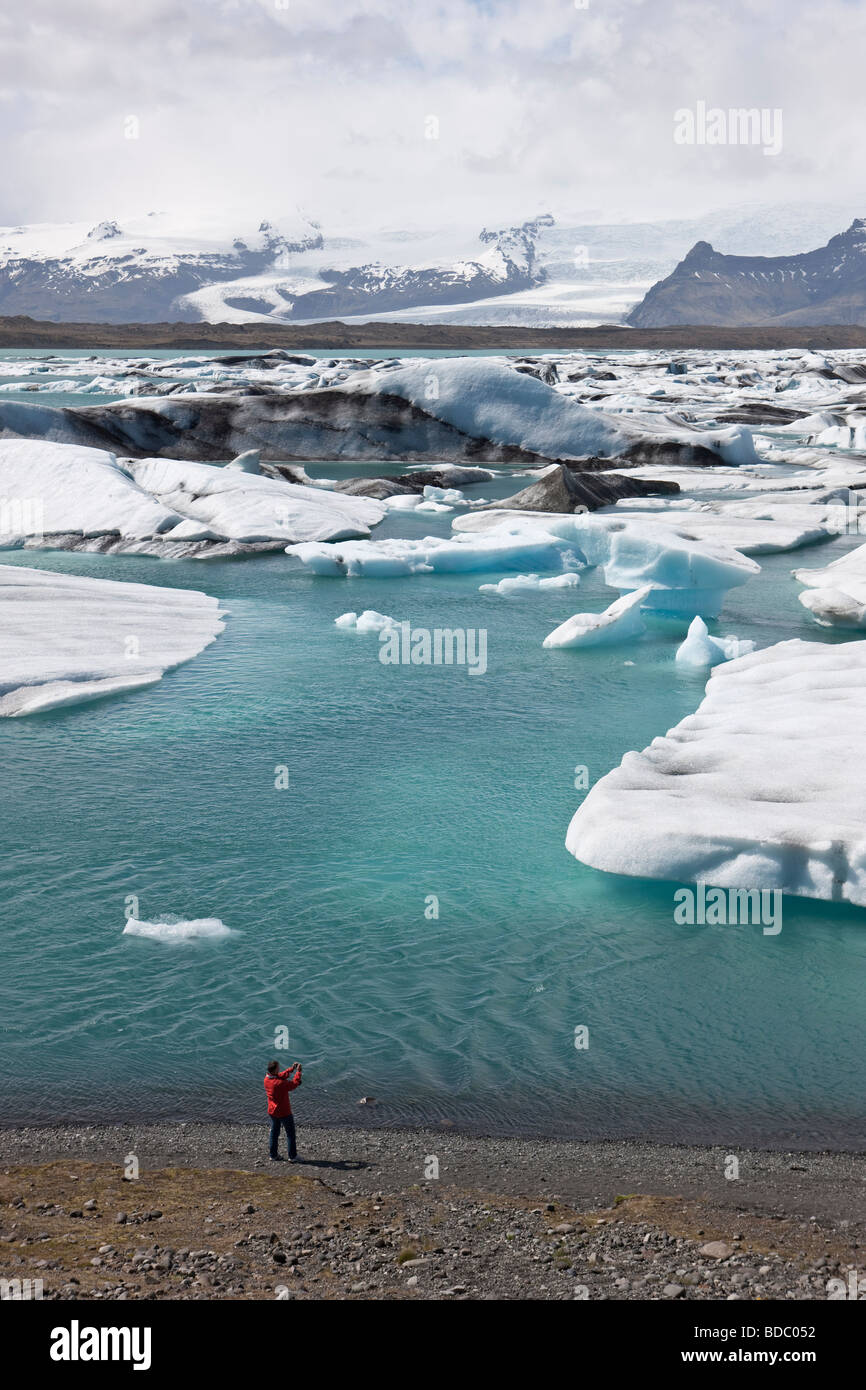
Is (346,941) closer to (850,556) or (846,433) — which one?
(850,556)

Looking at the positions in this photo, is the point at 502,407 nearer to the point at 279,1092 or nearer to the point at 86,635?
the point at 86,635

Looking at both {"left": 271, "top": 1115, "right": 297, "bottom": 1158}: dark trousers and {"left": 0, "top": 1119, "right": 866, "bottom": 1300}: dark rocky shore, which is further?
{"left": 271, "top": 1115, "right": 297, "bottom": 1158}: dark trousers

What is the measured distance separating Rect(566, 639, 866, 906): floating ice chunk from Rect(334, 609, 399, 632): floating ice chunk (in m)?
6.08

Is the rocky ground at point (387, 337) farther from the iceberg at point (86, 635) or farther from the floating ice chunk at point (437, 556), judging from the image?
the iceberg at point (86, 635)

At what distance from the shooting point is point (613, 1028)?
7.37 meters

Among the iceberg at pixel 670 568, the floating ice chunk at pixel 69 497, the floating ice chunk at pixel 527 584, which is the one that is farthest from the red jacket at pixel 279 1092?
the floating ice chunk at pixel 69 497

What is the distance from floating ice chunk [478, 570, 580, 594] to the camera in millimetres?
19984

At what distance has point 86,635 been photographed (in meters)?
15.6

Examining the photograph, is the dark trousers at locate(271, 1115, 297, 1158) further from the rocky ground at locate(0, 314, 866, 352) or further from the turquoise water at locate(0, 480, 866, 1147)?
the rocky ground at locate(0, 314, 866, 352)

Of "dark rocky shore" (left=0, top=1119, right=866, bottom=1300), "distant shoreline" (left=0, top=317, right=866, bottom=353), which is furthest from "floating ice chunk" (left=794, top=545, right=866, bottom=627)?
"distant shoreline" (left=0, top=317, right=866, bottom=353)

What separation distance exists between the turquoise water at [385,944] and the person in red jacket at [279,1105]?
50cm

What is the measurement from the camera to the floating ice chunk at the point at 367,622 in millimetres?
17062

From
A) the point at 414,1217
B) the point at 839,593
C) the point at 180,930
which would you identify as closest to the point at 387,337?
the point at 839,593
